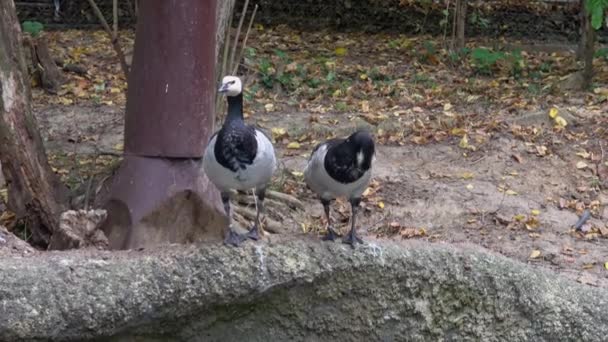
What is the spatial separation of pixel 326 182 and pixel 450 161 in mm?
3376

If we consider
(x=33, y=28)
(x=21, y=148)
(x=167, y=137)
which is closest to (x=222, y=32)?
(x=167, y=137)

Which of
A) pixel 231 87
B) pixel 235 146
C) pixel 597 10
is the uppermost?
pixel 231 87

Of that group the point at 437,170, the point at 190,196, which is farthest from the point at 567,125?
the point at 190,196

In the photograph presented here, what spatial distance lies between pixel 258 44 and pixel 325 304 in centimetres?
703

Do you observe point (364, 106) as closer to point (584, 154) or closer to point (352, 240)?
point (584, 154)

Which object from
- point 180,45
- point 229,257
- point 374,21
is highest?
point 180,45

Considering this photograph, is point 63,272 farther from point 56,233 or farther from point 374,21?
point 374,21

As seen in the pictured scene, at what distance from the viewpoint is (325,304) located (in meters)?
4.21

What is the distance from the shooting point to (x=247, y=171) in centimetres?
402

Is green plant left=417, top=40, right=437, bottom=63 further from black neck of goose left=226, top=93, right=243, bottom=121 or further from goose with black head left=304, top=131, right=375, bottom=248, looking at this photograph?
black neck of goose left=226, top=93, right=243, bottom=121

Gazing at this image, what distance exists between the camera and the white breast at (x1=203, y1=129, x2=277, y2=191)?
402 centimetres

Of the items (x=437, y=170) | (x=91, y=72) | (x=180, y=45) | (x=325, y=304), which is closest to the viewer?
(x=325, y=304)

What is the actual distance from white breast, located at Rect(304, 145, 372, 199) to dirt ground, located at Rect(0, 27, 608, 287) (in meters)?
1.69

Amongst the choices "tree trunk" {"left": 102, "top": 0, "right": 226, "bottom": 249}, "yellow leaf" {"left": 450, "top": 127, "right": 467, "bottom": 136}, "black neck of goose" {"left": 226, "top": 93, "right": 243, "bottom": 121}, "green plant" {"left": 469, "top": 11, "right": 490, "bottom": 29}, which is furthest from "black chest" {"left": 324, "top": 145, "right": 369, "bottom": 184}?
"green plant" {"left": 469, "top": 11, "right": 490, "bottom": 29}
